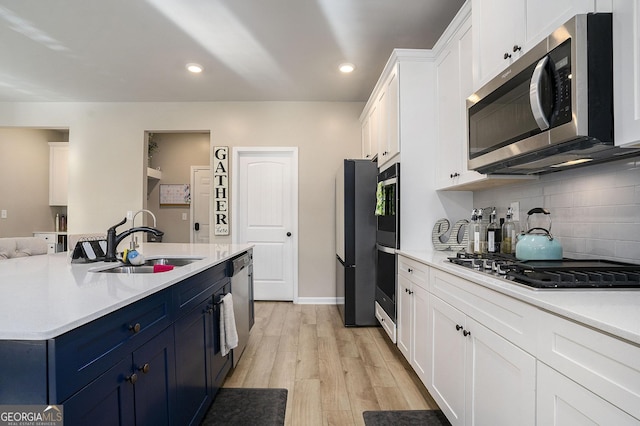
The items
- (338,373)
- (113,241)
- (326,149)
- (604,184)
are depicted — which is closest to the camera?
(604,184)

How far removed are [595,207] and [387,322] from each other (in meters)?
1.71

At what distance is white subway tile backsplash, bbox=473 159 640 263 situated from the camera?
4.34ft

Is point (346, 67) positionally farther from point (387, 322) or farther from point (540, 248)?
point (540, 248)

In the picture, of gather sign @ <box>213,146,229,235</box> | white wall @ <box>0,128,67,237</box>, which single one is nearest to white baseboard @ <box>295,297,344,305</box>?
gather sign @ <box>213,146,229,235</box>

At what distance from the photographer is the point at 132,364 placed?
105 cm

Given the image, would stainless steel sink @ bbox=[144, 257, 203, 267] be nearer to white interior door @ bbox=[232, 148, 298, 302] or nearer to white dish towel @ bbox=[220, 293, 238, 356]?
white dish towel @ bbox=[220, 293, 238, 356]

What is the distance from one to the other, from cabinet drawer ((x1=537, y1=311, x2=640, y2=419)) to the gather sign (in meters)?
3.92

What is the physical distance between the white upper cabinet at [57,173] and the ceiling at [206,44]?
1.48 meters

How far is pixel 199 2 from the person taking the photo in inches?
94.2

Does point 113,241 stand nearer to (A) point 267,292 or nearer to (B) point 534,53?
(B) point 534,53

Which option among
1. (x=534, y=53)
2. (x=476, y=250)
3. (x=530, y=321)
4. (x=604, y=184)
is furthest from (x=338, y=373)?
(x=534, y=53)

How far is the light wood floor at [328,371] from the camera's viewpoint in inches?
76.7

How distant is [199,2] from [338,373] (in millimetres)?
2852

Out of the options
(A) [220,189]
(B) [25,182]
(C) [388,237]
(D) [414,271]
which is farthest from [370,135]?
(B) [25,182]
